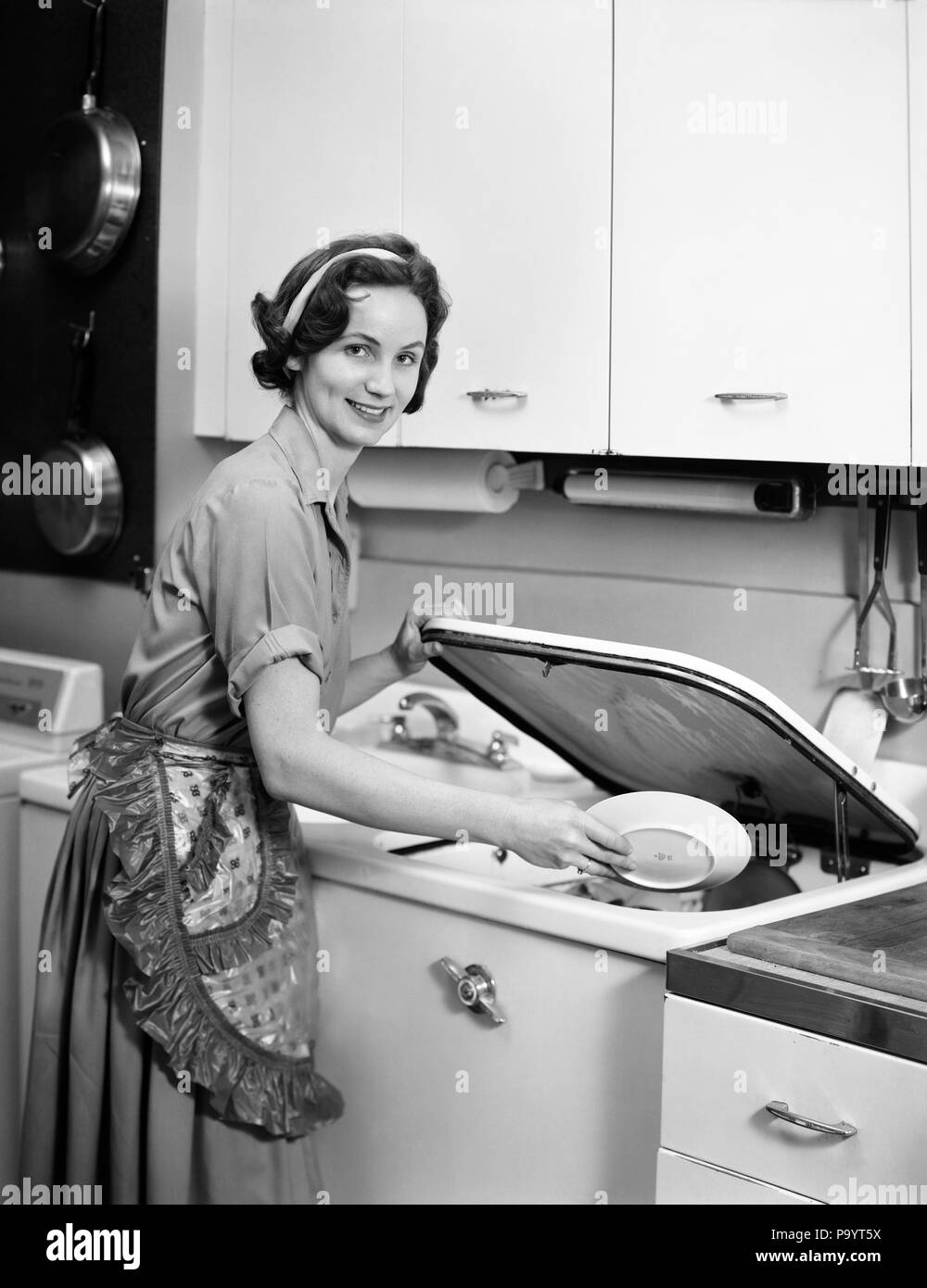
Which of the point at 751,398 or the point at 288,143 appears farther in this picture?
the point at 288,143

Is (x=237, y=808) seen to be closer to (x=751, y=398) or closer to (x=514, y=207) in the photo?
(x=751, y=398)

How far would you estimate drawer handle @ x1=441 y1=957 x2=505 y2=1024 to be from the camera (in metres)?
1.58

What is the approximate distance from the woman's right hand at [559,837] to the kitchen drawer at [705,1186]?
0.29 m

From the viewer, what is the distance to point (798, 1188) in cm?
130

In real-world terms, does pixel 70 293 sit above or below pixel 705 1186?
above

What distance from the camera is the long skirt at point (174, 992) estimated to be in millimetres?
1604

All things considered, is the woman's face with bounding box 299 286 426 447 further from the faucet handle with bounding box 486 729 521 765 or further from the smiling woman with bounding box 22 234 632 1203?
the faucet handle with bounding box 486 729 521 765

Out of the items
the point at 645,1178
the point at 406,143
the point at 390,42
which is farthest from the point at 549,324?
the point at 645,1178

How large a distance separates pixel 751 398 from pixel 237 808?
76 centimetres

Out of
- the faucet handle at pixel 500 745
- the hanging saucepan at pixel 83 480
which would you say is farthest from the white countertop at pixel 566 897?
the hanging saucepan at pixel 83 480

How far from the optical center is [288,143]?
7.23 feet

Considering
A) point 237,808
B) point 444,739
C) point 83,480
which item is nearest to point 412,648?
point 237,808

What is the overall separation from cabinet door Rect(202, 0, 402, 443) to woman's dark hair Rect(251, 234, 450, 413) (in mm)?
503
